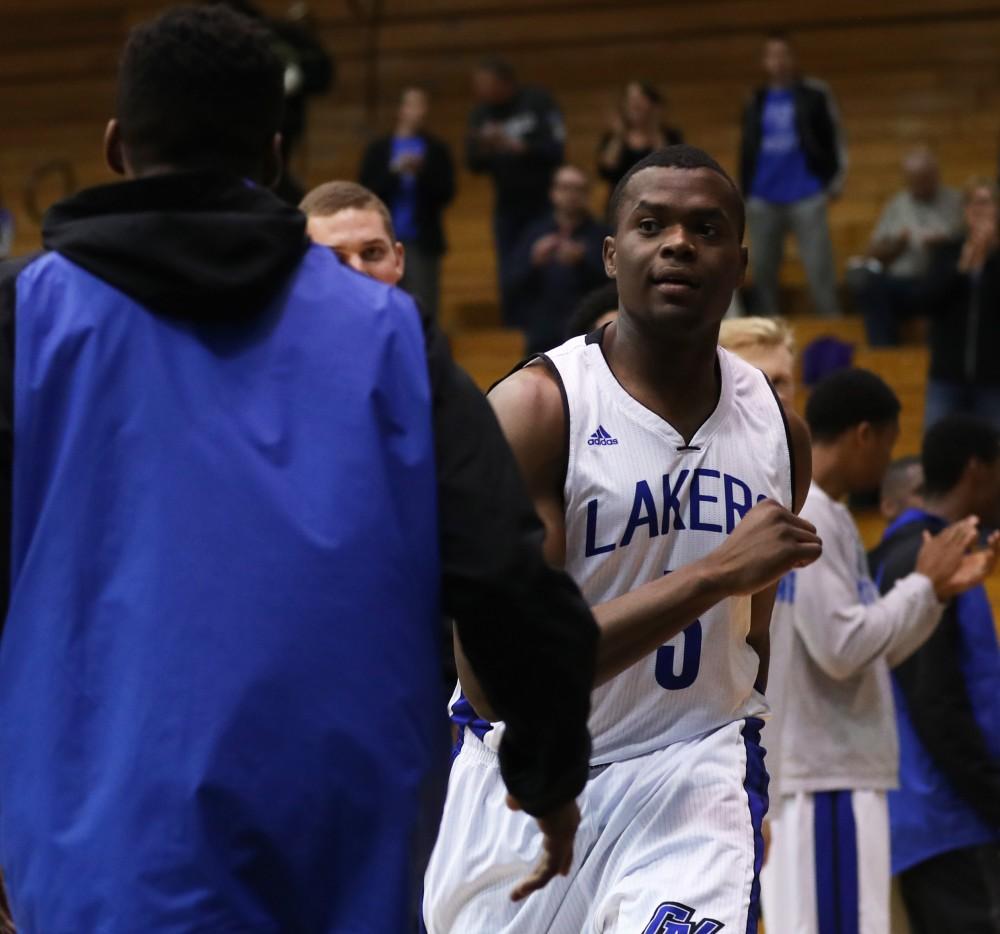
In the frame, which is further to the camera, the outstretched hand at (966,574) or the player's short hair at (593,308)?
the player's short hair at (593,308)

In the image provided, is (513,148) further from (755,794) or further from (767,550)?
(767,550)

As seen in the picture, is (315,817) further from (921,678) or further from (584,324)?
(921,678)

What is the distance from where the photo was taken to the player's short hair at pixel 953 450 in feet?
20.2

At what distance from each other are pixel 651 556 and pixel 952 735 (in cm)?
236

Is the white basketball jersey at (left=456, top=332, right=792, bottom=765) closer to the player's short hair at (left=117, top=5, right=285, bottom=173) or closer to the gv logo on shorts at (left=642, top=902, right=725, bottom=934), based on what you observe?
the gv logo on shorts at (left=642, top=902, right=725, bottom=934)

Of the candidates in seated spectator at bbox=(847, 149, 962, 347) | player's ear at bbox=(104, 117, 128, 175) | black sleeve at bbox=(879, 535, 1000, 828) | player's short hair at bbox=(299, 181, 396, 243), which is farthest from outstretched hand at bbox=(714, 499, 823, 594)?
seated spectator at bbox=(847, 149, 962, 347)

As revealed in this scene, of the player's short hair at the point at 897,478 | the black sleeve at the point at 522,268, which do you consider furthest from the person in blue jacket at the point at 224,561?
the black sleeve at the point at 522,268

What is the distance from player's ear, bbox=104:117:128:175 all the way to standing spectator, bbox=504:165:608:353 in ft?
32.6

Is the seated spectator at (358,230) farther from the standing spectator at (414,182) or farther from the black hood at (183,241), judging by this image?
the standing spectator at (414,182)

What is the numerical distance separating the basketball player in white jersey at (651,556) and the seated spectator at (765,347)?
1.20m

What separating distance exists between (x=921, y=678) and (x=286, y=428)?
386 cm

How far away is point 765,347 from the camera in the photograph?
5.26 m

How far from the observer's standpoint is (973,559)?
5617 mm

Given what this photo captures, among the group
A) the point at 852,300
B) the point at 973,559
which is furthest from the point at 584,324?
the point at 852,300
